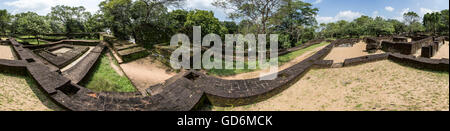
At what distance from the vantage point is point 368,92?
433 centimetres

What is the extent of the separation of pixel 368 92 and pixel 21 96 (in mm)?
8998

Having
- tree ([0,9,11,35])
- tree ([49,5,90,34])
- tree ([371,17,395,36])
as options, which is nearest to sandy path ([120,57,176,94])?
tree ([49,5,90,34])

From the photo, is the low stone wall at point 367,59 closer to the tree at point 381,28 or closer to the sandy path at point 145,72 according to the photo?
the sandy path at point 145,72

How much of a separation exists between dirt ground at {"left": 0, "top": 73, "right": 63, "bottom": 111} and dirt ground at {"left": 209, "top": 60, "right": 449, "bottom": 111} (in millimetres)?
4153

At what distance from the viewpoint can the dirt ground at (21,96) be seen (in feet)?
11.4

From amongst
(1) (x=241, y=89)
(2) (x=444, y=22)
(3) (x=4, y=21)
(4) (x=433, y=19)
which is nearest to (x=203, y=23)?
(1) (x=241, y=89)

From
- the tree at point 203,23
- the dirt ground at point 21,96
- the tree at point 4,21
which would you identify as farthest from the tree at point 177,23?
the tree at point 4,21

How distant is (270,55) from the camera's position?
14.2 m

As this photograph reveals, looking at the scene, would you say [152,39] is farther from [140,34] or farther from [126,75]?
[126,75]

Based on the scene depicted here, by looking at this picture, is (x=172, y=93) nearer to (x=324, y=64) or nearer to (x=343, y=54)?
(x=324, y=64)

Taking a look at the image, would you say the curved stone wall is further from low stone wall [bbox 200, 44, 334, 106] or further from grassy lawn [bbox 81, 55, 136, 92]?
grassy lawn [bbox 81, 55, 136, 92]

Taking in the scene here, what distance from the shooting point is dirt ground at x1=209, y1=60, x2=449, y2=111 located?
3.48m

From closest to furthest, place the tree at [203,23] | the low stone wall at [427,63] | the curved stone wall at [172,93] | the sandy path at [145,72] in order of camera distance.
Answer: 1. the curved stone wall at [172,93]
2. the low stone wall at [427,63]
3. the sandy path at [145,72]
4. the tree at [203,23]

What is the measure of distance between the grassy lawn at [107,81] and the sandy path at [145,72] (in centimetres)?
35
